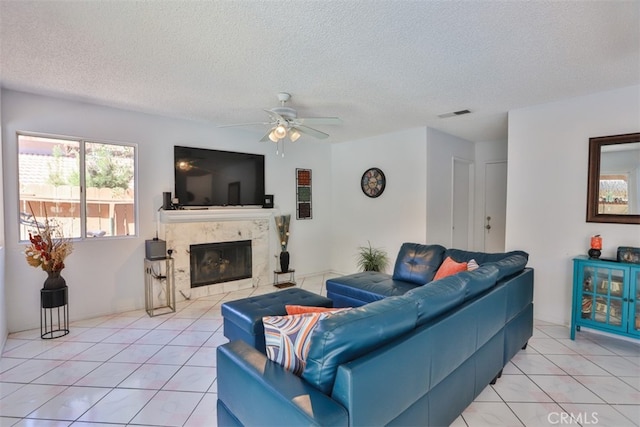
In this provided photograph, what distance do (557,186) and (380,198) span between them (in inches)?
95.2

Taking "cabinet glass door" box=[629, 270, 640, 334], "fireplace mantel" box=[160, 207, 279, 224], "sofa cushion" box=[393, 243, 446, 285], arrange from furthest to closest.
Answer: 1. "fireplace mantel" box=[160, 207, 279, 224]
2. "sofa cushion" box=[393, 243, 446, 285]
3. "cabinet glass door" box=[629, 270, 640, 334]

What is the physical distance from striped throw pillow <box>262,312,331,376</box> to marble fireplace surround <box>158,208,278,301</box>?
325 centimetres

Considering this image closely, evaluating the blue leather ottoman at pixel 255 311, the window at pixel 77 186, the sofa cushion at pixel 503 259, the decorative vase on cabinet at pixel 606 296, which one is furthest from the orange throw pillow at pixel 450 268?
the window at pixel 77 186

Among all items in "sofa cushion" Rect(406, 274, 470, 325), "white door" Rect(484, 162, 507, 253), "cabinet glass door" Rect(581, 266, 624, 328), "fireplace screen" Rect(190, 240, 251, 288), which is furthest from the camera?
"white door" Rect(484, 162, 507, 253)

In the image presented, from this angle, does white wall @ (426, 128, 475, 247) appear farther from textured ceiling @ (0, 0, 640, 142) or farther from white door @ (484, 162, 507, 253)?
textured ceiling @ (0, 0, 640, 142)

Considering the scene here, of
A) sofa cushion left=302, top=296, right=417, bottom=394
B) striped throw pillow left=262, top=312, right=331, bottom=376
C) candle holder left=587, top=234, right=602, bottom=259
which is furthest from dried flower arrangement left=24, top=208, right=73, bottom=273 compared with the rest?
candle holder left=587, top=234, right=602, bottom=259

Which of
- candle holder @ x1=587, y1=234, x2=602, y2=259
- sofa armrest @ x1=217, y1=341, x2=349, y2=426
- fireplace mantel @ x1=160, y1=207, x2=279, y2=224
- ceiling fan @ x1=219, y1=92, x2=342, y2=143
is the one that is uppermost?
ceiling fan @ x1=219, y1=92, x2=342, y2=143

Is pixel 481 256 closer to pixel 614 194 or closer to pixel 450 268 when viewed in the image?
pixel 450 268

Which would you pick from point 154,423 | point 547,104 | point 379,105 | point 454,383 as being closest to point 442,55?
point 379,105

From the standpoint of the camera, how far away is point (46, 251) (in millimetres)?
3062

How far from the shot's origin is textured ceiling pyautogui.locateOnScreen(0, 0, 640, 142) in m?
1.88

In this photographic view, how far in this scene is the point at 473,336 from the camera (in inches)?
72.9

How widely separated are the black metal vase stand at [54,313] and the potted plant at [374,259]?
3834 millimetres

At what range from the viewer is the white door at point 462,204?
5.37 meters
